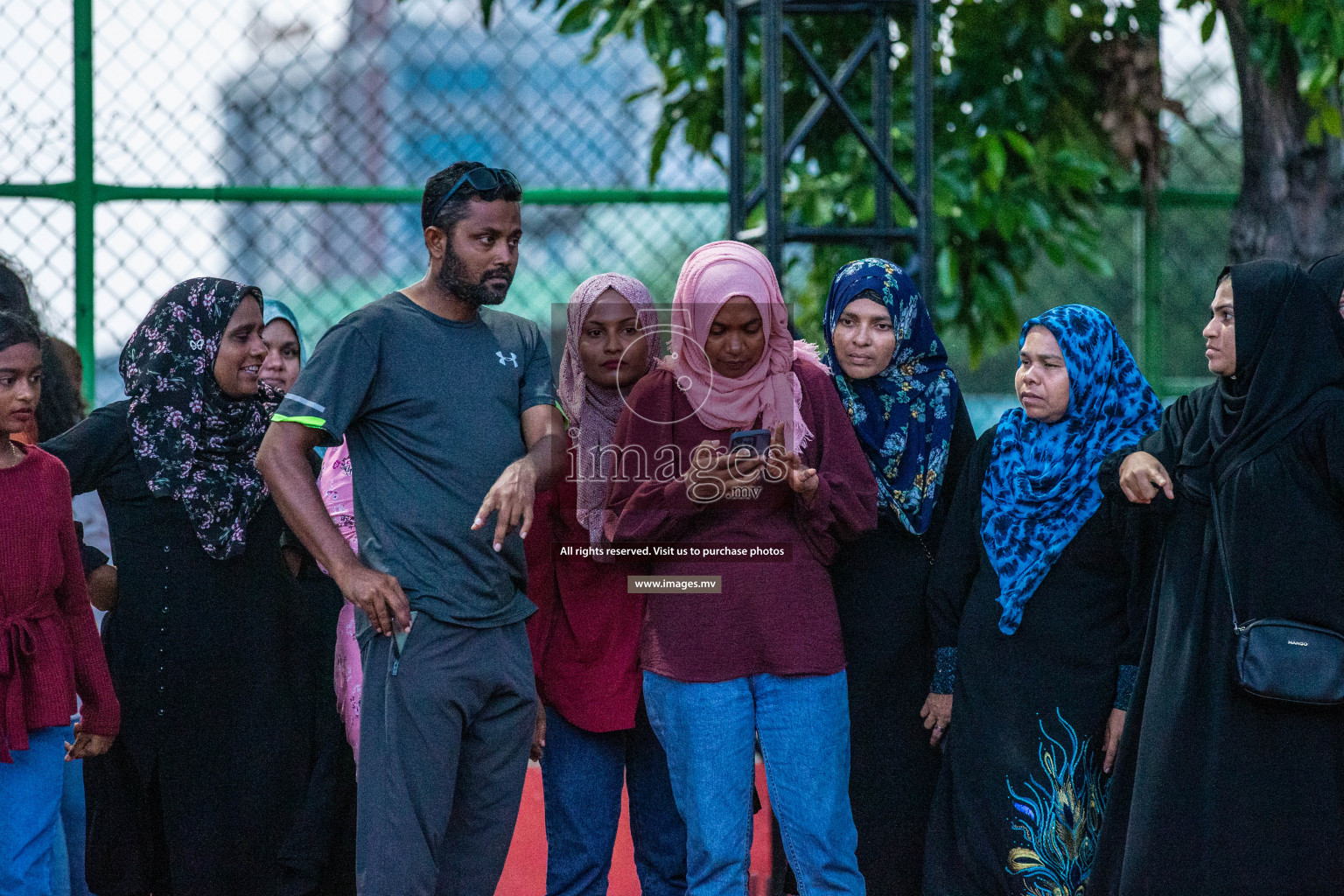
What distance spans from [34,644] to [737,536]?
1473mm

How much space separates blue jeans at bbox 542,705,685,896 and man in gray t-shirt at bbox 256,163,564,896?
0.30 m

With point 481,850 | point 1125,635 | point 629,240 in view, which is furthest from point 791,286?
point 481,850

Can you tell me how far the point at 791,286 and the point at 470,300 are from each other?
10.0 feet

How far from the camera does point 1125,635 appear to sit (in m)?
2.92

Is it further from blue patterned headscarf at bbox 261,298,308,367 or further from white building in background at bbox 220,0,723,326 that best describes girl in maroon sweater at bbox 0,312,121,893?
white building in background at bbox 220,0,723,326

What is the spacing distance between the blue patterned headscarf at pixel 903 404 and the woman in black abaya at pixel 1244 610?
1.37 feet

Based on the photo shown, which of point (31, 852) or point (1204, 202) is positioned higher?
point (1204, 202)

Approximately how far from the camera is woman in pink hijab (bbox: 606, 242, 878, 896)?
271 cm

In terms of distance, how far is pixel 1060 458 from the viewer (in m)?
2.94

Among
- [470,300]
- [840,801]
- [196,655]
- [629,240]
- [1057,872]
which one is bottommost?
[1057,872]

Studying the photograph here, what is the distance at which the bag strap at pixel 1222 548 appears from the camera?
2678mm

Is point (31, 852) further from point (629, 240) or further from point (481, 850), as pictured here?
point (629, 240)

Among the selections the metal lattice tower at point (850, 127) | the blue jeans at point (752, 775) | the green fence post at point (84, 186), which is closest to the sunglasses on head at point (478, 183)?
the blue jeans at point (752, 775)

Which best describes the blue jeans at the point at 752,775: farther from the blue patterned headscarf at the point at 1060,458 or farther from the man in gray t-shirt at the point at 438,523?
the blue patterned headscarf at the point at 1060,458
